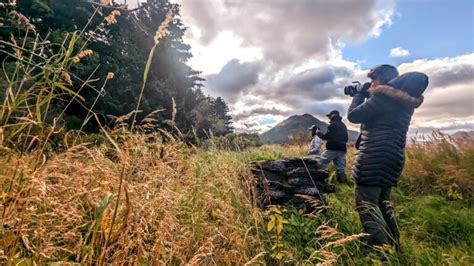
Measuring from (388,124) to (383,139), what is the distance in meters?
0.17

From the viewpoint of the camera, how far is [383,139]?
3338 mm

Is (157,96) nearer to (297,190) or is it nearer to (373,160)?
(297,190)

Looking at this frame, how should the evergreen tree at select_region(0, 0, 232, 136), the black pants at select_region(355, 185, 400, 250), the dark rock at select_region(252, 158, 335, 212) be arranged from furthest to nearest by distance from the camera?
the evergreen tree at select_region(0, 0, 232, 136), the dark rock at select_region(252, 158, 335, 212), the black pants at select_region(355, 185, 400, 250)

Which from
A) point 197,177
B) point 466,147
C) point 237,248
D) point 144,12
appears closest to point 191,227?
point 237,248

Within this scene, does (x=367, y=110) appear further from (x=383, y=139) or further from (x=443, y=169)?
(x=443, y=169)

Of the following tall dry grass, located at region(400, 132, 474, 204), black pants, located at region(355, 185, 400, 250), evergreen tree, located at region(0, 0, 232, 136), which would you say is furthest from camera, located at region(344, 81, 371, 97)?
evergreen tree, located at region(0, 0, 232, 136)

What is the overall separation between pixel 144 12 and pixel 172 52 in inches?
163

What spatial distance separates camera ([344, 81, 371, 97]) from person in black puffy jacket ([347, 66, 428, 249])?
0.49 metres

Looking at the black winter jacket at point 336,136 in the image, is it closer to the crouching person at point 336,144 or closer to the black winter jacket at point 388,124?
the crouching person at point 336,144

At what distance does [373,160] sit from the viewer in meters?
3.34

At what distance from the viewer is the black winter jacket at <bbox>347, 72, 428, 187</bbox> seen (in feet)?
10.7

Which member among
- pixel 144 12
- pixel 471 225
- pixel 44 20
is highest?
pixel 144 12

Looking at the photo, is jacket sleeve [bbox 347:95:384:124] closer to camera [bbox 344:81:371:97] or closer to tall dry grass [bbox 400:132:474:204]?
camera [bbox 344:81:371:97]

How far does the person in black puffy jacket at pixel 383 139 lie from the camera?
3256 mm
